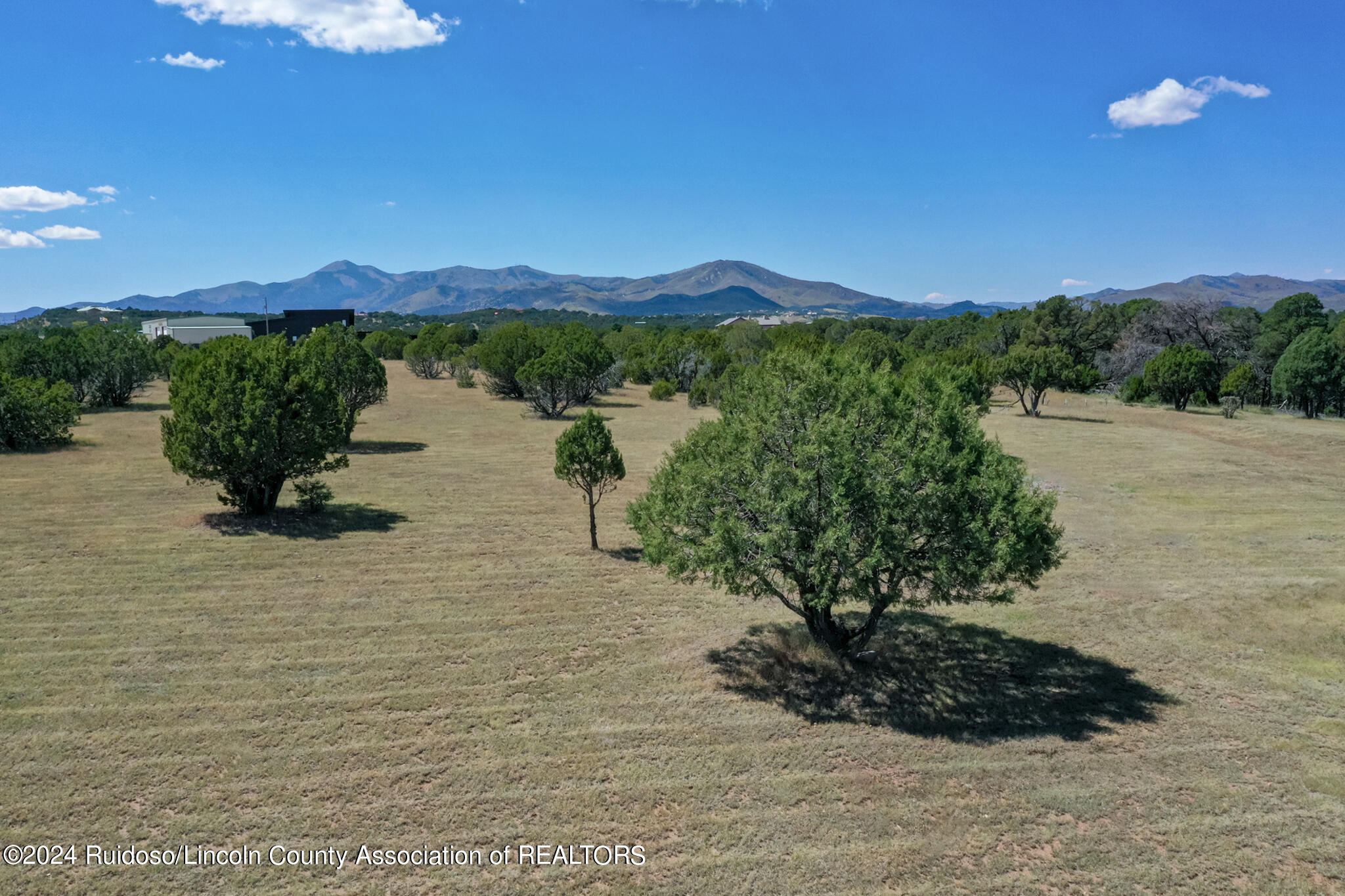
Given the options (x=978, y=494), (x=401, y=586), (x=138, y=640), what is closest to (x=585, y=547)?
(x=401, y=586)

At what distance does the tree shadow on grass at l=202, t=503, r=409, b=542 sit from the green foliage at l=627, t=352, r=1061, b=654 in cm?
1383

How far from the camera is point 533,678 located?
13688 millimetres

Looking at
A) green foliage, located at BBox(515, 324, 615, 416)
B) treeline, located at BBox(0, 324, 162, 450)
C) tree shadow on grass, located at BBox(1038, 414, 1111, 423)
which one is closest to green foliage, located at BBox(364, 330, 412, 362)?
treeline, located at BBox(0, 324, 162, 450)

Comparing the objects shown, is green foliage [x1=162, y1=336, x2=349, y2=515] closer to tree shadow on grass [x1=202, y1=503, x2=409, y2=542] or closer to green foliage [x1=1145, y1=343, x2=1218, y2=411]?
tree shadow on grass [x1=202, y1=503, x2=409, y2=542]

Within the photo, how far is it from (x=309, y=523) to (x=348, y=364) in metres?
21.7

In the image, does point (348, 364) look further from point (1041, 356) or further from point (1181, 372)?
point (1181, 372)

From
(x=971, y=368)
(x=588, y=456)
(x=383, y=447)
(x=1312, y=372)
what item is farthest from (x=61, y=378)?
(x=1312, y=372)

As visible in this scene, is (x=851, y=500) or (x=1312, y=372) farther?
(x=1312, y=372)

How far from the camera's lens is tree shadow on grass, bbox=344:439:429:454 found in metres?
37.6

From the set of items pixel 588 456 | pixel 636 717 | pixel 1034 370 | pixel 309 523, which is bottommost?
pixel 636 717

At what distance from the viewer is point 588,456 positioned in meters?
20.7

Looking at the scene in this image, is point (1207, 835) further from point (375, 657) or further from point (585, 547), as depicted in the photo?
point (585, 547)

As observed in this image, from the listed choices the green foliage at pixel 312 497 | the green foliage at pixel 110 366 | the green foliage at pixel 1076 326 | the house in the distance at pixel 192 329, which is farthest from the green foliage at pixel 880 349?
the house in the distance at pixel 192 329

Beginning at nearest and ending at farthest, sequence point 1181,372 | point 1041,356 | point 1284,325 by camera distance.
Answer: point 1041,356 < point 1181,372 < point 1284,325
